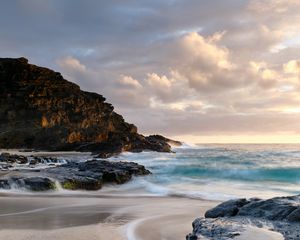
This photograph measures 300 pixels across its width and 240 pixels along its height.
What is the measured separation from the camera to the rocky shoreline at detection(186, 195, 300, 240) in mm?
5660

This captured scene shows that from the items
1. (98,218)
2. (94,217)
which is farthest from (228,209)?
(94,217)

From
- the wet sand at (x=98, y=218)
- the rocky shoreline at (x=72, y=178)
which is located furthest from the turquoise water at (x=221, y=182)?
the wet sand at (x=98, y=218)

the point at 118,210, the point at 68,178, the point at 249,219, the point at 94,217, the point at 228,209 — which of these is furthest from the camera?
the point at 68,178

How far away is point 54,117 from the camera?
72.5 metres

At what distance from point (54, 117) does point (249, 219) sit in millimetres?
68393

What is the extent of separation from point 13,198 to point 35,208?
A: 2.31 metres

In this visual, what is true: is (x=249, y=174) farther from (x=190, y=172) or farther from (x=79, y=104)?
(x=79, y=104)

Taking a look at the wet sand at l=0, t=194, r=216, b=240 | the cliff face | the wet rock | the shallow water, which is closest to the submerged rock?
the shallow water

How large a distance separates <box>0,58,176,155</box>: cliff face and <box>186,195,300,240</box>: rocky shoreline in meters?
45.0

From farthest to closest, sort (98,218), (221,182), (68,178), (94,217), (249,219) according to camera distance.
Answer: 1. (221,182)
2. (68,178)
3. (94,217)
4. (98,218)
5. (249,219)

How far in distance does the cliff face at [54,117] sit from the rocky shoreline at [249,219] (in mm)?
45000

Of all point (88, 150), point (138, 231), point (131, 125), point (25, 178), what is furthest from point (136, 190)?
point (131, 125)

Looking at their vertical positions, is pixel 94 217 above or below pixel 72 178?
below

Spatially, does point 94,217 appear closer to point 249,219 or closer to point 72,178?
point 249,219
